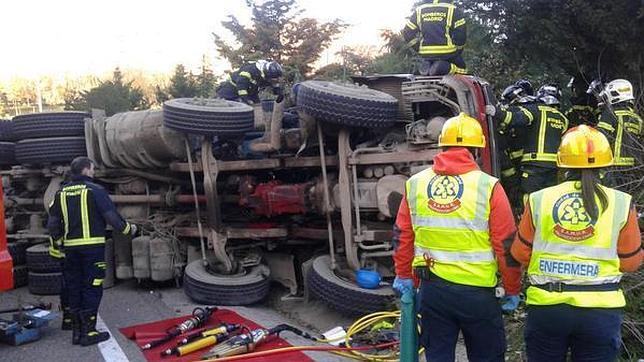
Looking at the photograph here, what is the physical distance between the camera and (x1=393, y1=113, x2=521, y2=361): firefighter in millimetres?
2896

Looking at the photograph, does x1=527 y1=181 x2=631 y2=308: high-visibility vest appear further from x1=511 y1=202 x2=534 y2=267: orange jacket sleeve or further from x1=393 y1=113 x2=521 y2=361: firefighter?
x1=393 y1=113 x2=521 y2=361: firefighter

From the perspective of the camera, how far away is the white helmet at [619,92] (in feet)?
18.9

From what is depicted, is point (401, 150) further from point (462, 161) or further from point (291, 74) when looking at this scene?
point (291, 74)

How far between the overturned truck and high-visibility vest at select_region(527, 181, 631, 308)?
91.4 inches

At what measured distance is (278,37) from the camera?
16.8 metres

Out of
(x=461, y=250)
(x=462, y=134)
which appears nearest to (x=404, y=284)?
(x=461, y=250)

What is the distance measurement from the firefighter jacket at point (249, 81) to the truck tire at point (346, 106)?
7.57 feet

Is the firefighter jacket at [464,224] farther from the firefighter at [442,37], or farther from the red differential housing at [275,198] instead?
the firefighter at [442,37]

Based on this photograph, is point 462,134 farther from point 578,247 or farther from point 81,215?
point 81,215

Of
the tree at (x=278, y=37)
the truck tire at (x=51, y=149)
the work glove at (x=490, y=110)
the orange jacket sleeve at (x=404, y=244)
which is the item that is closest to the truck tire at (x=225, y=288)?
the truck tire at (x=51, y=149)

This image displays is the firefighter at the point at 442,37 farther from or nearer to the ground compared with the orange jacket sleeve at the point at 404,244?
farther from the ground

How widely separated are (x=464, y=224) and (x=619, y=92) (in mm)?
3755

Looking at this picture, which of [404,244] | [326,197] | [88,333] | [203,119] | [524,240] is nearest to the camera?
[524,240]

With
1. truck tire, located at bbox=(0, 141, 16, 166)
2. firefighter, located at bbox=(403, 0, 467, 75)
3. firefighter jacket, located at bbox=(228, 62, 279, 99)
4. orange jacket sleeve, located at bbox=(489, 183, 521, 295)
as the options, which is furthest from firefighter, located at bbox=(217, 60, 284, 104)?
orange jacket sleeve, located at bbox=(489, 183, 521, 295)
